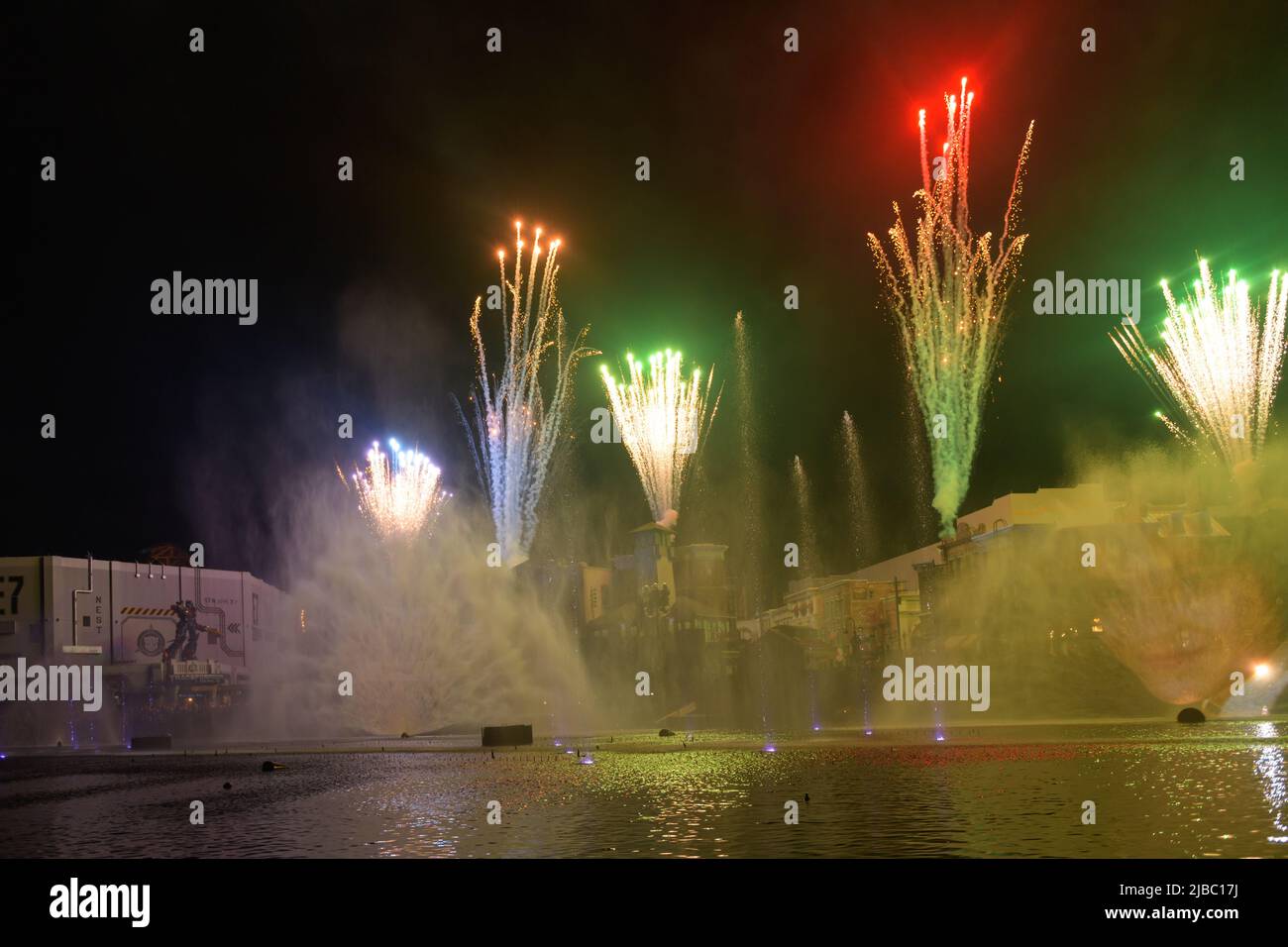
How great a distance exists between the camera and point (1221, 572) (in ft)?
226

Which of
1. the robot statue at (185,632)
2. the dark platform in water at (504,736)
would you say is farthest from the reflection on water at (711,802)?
the robot statue at (185,632)

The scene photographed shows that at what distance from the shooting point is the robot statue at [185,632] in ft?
303

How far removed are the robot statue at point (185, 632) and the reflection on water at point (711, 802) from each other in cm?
4791

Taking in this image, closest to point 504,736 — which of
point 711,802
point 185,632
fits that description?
point 711,802

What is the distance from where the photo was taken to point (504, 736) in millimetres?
50688

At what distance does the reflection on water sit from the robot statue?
47.9m

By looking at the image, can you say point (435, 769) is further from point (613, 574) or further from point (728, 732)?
point (613, 574)

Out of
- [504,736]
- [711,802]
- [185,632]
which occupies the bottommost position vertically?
[504,736]

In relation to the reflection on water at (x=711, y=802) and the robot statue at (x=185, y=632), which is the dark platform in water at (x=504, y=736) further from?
the robot statue at (x=185, y=632)

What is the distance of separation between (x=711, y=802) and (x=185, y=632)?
76.5 m

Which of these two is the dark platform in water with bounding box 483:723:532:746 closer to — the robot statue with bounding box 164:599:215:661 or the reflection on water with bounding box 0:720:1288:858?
the reflection on water with bounding box 0:720:1288:858

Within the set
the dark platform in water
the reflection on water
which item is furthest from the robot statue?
the dark platform in water

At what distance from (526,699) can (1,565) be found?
1786 inches

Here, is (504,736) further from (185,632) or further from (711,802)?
(185,632)
